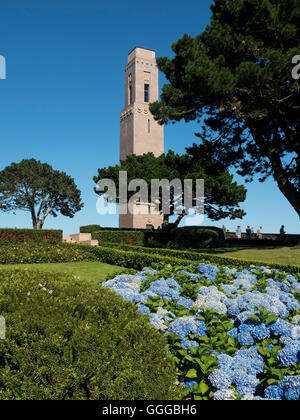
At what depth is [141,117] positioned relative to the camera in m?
36.1

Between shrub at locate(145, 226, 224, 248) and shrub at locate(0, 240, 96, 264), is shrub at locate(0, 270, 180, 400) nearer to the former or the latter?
shrub at locate(0, 240, 96, 264)

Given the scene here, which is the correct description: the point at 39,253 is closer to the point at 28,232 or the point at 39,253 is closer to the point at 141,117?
the point at 28,232

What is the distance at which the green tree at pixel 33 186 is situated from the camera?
122 feet

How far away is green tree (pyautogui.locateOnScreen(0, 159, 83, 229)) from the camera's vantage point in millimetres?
37125

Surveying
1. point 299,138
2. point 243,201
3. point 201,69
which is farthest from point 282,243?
point 201,69

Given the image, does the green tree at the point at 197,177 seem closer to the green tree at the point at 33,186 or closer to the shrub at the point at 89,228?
the shrub at the point at 89,228

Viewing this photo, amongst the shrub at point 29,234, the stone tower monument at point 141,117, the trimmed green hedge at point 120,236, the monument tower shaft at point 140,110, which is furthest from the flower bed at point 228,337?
the monument tower shaft at point 140,110

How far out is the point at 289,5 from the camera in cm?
1280

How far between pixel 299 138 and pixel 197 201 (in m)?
7.35

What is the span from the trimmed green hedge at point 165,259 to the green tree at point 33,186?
25862 mm

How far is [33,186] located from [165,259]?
1233 inches

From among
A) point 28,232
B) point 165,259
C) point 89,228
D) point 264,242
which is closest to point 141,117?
point 89,228

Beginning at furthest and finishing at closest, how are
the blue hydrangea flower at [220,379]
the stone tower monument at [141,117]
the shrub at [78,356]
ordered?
the stone tower monument at [141,117], the blue hydrangea flower at [220,379], the shrub at [78,356]
